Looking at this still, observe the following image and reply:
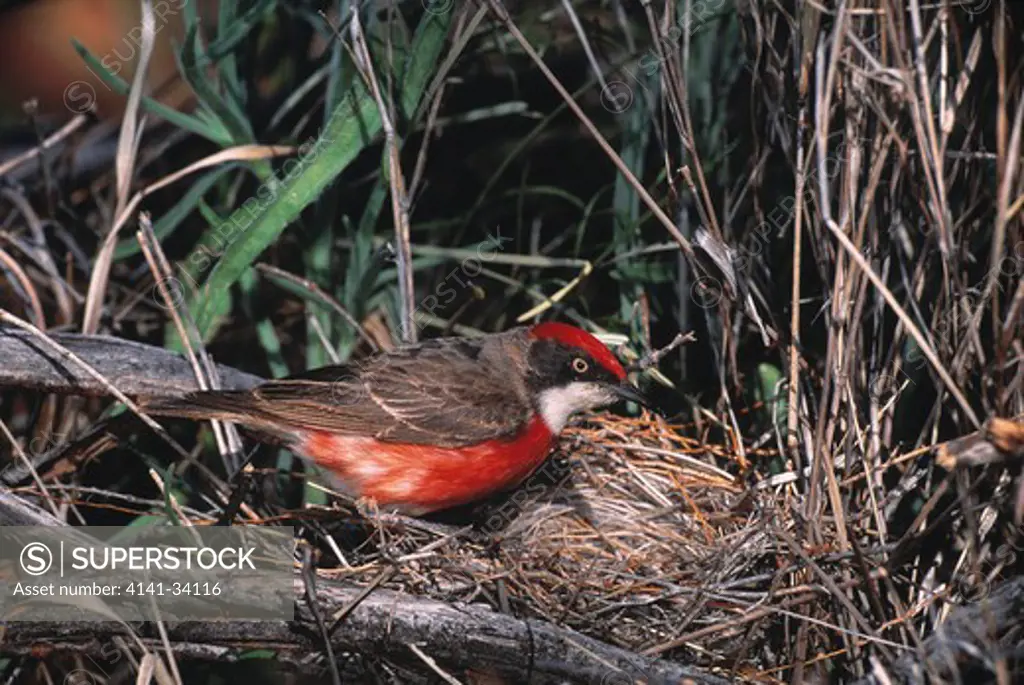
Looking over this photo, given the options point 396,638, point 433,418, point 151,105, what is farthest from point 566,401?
point 151,105

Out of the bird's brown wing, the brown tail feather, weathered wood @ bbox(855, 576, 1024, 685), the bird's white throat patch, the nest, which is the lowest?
the nest

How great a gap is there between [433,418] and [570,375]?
591mm

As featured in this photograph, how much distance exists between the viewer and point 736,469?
5.48m

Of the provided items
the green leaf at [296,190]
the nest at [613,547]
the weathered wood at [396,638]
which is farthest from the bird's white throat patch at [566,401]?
the green leaf at [296,190]

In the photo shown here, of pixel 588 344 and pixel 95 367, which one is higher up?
pixel 95 367

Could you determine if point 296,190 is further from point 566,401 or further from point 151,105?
point 566,401

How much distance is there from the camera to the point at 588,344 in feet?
16.9

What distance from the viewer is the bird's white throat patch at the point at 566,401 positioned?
5.23 meters

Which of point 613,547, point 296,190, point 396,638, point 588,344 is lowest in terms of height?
point 613,547

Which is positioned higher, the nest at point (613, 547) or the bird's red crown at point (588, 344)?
the bird's red crown at point (588, 344)

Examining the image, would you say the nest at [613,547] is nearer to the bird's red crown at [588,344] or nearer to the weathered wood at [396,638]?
the weathered wood at [396,638]

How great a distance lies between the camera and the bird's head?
5.16 meters

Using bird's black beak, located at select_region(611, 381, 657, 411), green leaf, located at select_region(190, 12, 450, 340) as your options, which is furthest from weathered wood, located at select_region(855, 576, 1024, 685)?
green leaf, located at select_region(190, 12, 450, 340)

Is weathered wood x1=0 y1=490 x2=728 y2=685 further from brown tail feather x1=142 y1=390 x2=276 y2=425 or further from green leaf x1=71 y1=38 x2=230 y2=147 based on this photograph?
green leaf x1=71 y1=38 x2=230 y2=147
